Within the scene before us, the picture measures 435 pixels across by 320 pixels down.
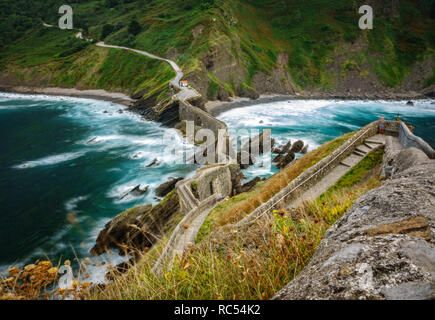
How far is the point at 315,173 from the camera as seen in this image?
51.5 feet

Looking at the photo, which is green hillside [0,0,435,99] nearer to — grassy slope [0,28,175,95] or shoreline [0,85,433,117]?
grassy slope [0,28,175,95]

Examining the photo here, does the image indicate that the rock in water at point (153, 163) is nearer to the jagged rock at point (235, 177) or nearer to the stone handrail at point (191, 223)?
the jagged rock at point (235, 177)

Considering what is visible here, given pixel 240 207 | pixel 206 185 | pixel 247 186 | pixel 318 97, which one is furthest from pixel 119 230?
pixel 318 97

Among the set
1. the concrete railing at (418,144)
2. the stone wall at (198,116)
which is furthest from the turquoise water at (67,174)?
the concrete railing at (418,144)

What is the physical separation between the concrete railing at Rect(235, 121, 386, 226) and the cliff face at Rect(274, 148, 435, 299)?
6.40m

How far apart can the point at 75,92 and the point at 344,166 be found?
8715 centimetres

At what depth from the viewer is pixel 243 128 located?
176ft

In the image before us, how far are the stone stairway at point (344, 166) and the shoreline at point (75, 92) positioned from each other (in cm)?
6434

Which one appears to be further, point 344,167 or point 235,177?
point 235,177

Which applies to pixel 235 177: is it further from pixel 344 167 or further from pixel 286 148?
pixel 286 148

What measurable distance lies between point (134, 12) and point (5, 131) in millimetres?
91863

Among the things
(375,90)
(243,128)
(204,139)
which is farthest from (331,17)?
(204,139)

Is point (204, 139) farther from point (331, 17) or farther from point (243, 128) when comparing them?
point (331, 17)

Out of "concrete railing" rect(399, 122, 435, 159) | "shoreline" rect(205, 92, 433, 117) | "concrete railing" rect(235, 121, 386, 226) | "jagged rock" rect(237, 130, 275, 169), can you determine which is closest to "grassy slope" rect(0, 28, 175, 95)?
"shoreline" rect(205, 92, 433, 117)
